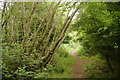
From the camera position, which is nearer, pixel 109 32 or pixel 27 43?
pixel 109 32

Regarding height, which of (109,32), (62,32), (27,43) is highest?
(109,32)

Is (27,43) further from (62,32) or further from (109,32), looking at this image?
(109,32)

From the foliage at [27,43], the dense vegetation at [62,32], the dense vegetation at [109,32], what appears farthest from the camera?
the foliage at [27,43]

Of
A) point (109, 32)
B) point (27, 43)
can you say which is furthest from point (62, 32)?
point (109, 32)

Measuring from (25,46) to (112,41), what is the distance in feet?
11.2

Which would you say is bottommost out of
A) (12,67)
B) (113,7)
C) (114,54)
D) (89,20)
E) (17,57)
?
(12,67)

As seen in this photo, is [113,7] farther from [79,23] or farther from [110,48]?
[79,23]

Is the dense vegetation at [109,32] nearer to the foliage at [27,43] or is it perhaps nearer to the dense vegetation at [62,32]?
the dense vegetation at [62,32]

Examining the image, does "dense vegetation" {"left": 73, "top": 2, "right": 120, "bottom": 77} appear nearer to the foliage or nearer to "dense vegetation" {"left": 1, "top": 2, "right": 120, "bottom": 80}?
"dense vegetation" {"left": 1, "top": 2, "right": 120, "bottom": 80}

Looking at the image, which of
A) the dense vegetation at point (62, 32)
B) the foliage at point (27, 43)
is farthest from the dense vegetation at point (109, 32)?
the foliage at point (27, 43)

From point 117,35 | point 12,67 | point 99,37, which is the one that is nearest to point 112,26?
point 117,35

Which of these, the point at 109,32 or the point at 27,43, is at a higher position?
the point at 109,32

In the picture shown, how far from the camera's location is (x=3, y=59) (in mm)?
4262

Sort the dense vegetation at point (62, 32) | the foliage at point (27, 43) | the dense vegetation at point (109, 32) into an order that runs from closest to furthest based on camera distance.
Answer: the dense vegetation at point (109, 32) < the dense vegetation at point (62, 32) < the foliage at point (27, 43)
